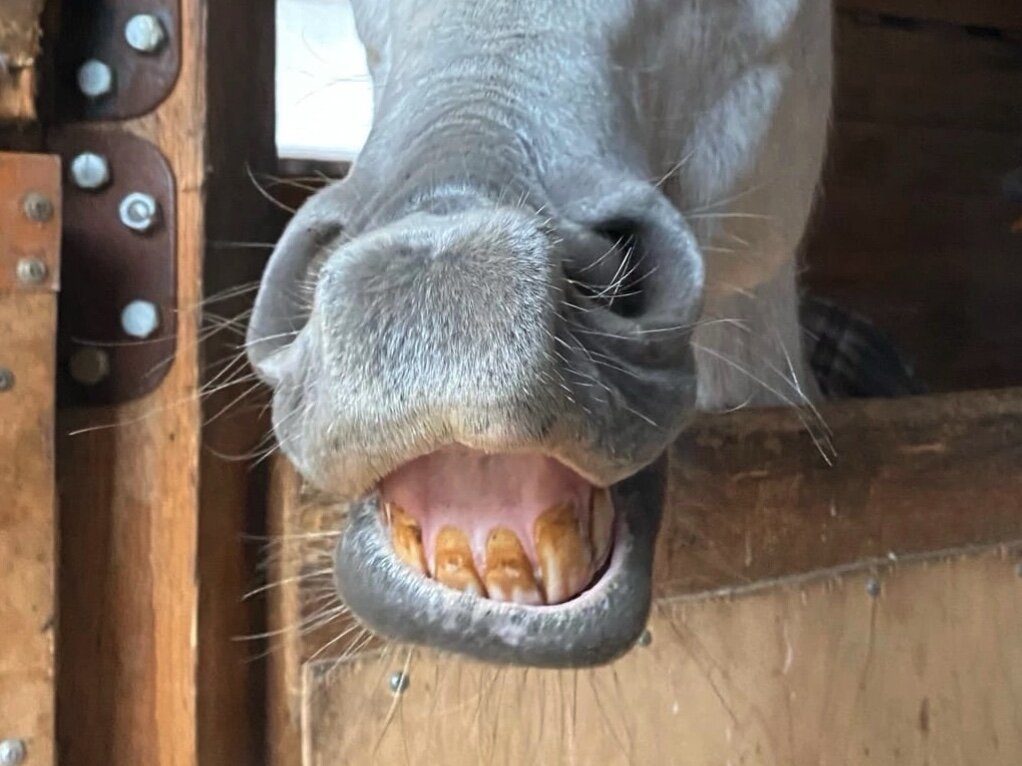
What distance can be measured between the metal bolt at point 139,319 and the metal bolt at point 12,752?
8.4 inches

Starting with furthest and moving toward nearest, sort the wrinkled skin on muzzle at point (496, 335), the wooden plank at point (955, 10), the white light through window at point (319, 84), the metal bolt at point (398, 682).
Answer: the wooden plank at point (955, 10) → the white light through window at point (319, 84) → the metal bolt at point (398, 682) → the wrinkled skin on muzzle at point (496, 335)

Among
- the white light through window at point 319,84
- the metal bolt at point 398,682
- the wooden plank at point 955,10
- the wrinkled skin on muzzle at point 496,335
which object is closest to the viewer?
the wrinkled skin on muzzle at point 496,335

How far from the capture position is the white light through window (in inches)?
73.2

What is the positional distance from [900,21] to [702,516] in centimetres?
184

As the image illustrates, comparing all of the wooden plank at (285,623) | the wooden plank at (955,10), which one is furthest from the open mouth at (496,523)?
the wooden plank at (955,10)

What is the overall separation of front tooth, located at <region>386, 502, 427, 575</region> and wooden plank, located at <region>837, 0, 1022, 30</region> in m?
1.95

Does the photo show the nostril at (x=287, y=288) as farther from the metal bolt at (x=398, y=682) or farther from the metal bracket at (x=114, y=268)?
the metal bolt at (x=398, y=682)

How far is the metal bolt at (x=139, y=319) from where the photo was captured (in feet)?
1.84

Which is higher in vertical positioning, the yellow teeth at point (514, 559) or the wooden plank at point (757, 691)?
the yellow teeth at point (514, 559)

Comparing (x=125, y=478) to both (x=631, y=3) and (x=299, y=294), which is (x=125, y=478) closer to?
(x=299, y=294)

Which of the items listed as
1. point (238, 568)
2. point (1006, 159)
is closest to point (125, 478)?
point (238, 568)

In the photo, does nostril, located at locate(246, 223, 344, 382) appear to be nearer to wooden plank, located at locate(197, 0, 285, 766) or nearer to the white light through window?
wooden plank, located at locate(197, 0, 285, 766)

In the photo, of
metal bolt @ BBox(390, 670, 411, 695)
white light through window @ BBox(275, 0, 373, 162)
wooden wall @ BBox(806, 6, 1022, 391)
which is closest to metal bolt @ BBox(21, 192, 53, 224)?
metal bolt @ BBox(390, 670, 411, 695)

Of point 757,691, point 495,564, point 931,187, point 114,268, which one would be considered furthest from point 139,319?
point 931,187
